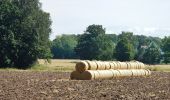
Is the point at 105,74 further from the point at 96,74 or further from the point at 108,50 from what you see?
the point at 108,50

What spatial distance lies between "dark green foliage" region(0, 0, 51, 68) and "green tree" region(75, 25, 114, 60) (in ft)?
158

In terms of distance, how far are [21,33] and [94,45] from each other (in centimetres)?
5575

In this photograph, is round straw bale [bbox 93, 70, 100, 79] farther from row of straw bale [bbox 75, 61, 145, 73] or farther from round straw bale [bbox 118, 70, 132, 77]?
round straw bale [bbox 118, 70, 132, 77]

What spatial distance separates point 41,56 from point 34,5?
7473 millimetres

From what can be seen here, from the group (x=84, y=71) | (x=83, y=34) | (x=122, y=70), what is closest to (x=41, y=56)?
(x=122, y=70)

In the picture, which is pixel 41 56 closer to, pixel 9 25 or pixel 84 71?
pixel 9 25

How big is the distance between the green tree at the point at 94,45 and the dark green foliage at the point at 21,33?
158 ft

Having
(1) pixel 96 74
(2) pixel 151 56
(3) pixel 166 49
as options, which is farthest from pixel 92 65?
(3) pixel 166 49

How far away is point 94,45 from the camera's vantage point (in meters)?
122

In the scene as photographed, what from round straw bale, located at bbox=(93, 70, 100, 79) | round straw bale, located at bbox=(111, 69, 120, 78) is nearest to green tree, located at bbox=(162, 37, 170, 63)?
round straw bale, located at bbox=(111, 69, 120, 78)

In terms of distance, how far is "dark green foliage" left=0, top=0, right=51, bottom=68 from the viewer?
6544 centimetres

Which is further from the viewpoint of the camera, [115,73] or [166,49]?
[166,49]

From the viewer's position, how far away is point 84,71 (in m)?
36.4

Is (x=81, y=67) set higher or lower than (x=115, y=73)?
higher
